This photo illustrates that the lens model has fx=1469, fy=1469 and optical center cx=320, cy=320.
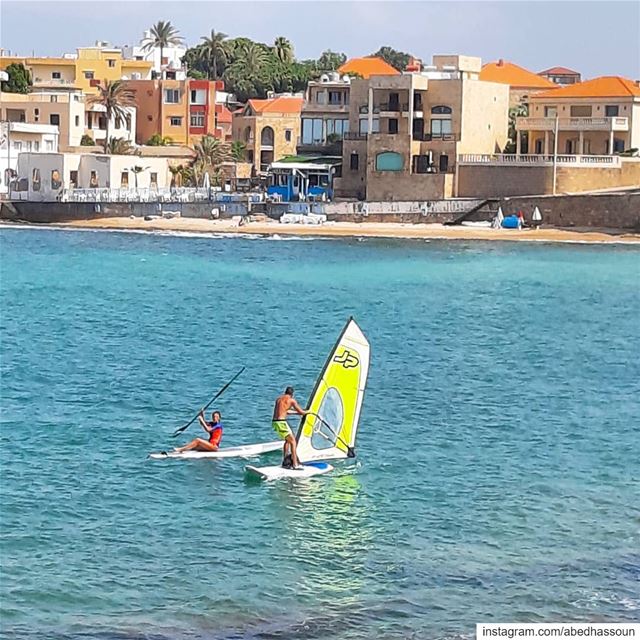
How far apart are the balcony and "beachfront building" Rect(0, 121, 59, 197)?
111 feet

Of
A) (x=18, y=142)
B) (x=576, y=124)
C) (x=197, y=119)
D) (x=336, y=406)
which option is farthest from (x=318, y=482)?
(x=197, y=119)

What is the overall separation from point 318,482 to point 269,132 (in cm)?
9026

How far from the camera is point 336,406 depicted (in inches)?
1060

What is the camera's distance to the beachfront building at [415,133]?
93.2 m

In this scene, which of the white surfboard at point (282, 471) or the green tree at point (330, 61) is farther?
the green tree at point (330, 61)

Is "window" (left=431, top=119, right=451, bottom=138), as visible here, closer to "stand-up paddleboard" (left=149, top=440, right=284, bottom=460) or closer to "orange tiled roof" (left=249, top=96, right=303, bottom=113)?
"orange tiled roof" (left=249, top=96, right=303, bottom=113)

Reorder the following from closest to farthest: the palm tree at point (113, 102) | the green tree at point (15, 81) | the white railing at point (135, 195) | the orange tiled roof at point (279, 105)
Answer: the white railing at point (135, 195) → the palm tree at point (113, 102) → the orange tiled roof at point (279, 105) → the green tree at point (15, 81)

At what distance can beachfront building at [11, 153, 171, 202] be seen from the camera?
9819 cm

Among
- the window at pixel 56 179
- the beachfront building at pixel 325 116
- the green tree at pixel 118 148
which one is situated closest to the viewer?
the window at pixel 56 179

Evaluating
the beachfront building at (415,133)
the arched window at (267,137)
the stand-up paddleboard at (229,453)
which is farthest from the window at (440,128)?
the stand-up paddleboard at (229,453)

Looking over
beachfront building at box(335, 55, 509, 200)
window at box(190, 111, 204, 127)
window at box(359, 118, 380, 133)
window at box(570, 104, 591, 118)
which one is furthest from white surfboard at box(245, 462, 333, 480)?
window at box(190, 111, 204, 127)

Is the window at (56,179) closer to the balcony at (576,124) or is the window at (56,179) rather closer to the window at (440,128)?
the window at (440,128)

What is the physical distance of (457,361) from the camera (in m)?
41.6

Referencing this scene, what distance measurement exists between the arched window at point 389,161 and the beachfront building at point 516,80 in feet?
90.4
